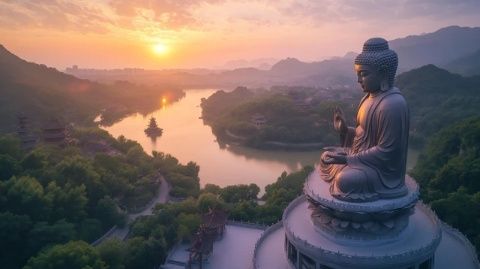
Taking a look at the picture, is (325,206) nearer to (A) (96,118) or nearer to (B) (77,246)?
(B) (77,246)

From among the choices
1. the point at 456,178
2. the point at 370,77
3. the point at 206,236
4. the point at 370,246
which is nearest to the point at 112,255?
the point at 206,236

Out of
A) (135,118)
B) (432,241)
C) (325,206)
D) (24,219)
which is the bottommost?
(135,118)

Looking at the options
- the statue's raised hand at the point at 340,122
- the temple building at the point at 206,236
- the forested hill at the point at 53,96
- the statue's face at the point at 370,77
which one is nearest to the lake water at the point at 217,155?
the forested hill at the point at 53,96

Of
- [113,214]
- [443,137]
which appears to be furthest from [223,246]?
[443,137]

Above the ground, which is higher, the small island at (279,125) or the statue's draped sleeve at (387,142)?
the statue's draped sleeve at (387,142)

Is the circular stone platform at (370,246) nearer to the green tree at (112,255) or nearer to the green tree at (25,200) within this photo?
the green tree at (112,255)
